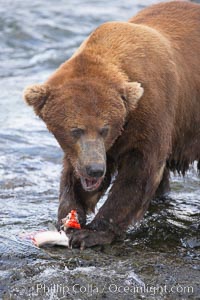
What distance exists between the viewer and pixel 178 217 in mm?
6695

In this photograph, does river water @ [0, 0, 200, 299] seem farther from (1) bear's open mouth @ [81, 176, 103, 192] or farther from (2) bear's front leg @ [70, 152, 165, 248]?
(1) bear's open mouth @ [81, 176, 103, 192]

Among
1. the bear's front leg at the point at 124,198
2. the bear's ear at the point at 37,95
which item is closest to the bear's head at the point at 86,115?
the bear's ear at the point at 37,95

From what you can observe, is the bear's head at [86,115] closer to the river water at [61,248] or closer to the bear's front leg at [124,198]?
the bear's front leg at [124,198]

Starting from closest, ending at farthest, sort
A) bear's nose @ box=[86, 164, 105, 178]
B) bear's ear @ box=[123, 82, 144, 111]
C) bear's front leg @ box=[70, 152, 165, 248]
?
bear's nose @ box=[86, 164, 105, 178], bear's ear @ box=[123, 82, 144, 111], bear's front leg @ box=[70, 152, 165, 248]

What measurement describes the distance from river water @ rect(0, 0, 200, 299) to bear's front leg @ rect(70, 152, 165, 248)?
0.13 meters

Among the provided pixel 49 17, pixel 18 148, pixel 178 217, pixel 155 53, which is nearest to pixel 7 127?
pixel 18 148

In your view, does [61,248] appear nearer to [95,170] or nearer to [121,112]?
[95,170]

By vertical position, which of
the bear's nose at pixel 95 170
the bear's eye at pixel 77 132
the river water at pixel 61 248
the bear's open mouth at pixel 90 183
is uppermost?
the bear's eye at pixel 77 132

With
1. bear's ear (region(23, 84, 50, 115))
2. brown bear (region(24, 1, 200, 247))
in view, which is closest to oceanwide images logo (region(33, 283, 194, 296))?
brown bear (region(24, 1, 200, 247))

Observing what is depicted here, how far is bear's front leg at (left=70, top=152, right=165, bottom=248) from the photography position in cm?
572

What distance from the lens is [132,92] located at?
534cm

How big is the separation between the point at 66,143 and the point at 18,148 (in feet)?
11.8

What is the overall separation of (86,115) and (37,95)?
15.2 inches

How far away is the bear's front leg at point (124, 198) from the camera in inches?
225
